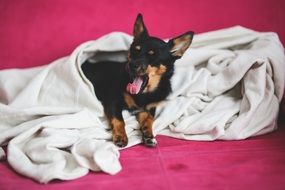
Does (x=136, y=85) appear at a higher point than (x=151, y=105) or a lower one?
higher

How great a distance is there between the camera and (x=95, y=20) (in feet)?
5.88

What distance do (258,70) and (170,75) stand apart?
1.23 ft

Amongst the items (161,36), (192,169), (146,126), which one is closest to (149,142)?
(146,126)

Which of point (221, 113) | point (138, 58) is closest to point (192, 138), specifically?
point (221, 113)

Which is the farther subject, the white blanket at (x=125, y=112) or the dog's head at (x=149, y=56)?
the dog's head at (x=149, y=56)

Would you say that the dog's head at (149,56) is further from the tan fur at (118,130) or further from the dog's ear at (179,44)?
the tan fur at (118,130)

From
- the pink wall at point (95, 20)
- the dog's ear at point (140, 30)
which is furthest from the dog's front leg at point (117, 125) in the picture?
the pink wall at point (95, 20)

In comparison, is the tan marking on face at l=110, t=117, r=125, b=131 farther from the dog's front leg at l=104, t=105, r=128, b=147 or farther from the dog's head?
the dog's head

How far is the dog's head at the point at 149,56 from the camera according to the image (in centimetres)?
149

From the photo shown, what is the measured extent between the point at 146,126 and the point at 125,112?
191 millimetres

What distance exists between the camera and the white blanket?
4.09ft

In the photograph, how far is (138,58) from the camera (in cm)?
150

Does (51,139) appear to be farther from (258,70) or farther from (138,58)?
(258,70)

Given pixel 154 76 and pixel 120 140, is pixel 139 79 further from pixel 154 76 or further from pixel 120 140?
pixel 120 140
